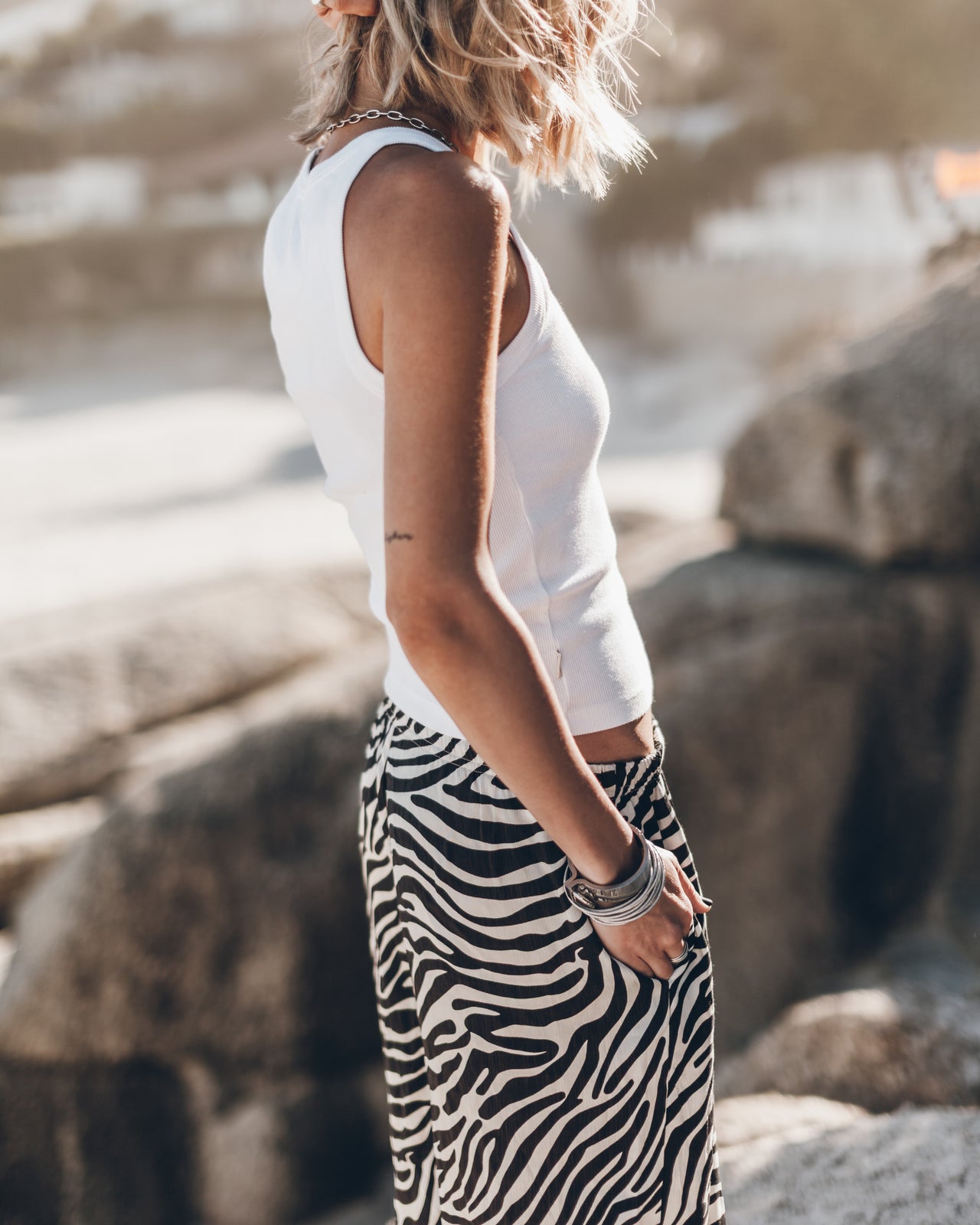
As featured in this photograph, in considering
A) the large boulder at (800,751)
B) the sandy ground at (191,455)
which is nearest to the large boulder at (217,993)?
the large boulder at (800,751)

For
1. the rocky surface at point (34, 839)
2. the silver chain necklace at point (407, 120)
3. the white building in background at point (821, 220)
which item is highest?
the white building in background at point (821, 220)

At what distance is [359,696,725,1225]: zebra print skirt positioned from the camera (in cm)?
86

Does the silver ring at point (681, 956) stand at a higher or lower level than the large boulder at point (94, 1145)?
higher

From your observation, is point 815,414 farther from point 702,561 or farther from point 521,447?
point 521,447

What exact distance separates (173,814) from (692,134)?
43.9ft

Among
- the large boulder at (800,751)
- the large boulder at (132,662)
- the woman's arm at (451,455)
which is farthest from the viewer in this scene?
the large boulder at (132,662)

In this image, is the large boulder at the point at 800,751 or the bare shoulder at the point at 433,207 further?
the large boulder at the point at 800,751

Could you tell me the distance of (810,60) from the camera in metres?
12.4

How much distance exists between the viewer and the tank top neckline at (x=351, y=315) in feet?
2.54

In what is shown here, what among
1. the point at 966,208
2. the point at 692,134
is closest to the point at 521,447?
the point at 966,208

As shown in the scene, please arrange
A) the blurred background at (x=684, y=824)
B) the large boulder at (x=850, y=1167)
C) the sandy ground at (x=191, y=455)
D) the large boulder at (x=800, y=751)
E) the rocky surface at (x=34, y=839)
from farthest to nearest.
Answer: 1. the sandy ground at (x=191, y=455)
2. the rocky surface at (x=34, y=839)
3. the large boulder at (x=800, y=751)
4. the blurred background at (x=684, y=824)
5. the large boulder at (x=850, y=1167)

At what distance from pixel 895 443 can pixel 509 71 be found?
5.67 feet

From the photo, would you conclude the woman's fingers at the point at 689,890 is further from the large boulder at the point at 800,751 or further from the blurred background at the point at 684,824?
the large boulder at the point at 800,751

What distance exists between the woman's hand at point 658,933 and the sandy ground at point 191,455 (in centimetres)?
235
